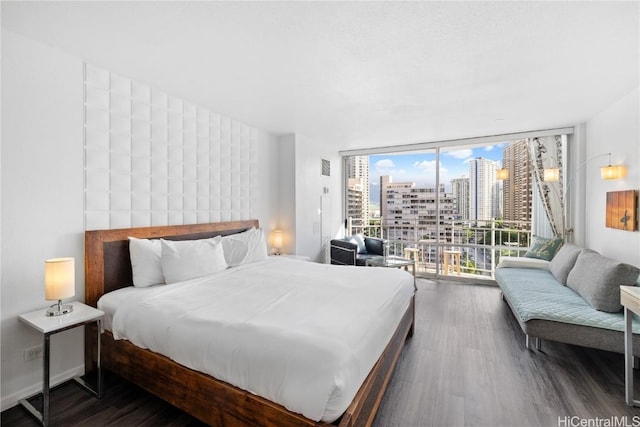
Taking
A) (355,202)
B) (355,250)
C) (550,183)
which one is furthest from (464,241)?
(355,202)

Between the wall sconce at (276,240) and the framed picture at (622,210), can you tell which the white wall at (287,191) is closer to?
the wall sconce at (276,240)

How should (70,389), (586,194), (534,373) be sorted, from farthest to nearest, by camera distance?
1. (586,194)
2. (534,373)
3. (70,389)

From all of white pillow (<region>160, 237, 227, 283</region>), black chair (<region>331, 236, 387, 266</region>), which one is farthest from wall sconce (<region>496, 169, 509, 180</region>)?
white pillow (<region>160, 237, 227, 283</region>)

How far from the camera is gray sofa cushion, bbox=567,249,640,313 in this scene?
247 centimetres

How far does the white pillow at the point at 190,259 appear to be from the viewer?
2717 mm

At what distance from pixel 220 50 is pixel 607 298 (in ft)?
12.5

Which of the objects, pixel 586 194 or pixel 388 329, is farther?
pixel 586 194

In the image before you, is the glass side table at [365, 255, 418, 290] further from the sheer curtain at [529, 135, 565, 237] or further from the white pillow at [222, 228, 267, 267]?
the sheer curtain at [529, 135, 565, 237]

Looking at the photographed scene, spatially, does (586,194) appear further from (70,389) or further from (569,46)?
(70,389)

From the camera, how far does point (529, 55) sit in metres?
2.30

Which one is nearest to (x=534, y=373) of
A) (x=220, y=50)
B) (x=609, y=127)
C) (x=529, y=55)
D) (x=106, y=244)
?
(x=529, y=55)

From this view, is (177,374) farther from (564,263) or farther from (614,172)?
(614,172)

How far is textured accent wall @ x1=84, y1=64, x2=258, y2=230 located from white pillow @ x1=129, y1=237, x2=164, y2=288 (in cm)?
27

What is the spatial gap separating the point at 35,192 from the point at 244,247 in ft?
6.42
